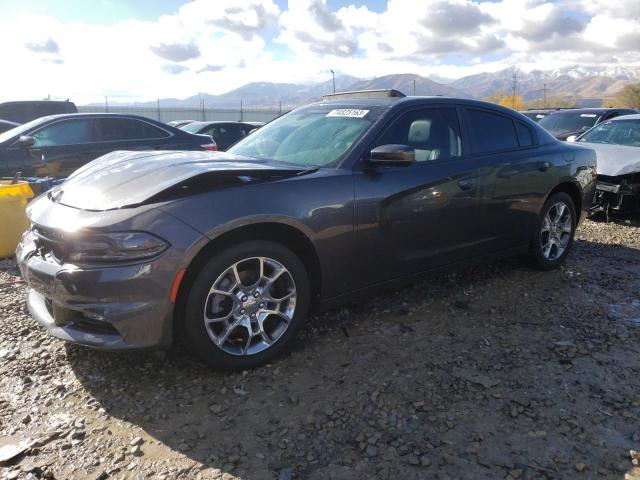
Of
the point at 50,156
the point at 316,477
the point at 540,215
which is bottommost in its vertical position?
the point at 316,477

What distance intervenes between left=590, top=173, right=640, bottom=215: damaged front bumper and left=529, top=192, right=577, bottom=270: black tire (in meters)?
2.20

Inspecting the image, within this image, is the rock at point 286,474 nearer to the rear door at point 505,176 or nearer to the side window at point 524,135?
the rear door at point 505,176

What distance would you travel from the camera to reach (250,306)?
2914 millimetres

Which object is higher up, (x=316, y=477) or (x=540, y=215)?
(x=540, y=215)

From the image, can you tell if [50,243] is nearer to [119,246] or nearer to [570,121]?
[119,246]

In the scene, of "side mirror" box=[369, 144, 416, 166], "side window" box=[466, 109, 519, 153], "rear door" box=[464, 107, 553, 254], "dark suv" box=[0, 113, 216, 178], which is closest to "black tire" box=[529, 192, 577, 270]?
"rear door" box=[464, 107, 553, 254]

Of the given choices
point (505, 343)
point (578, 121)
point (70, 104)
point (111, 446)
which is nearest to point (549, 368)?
point (505, 343)

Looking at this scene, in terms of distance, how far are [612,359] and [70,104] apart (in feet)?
40.5

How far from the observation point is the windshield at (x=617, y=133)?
7.71 m

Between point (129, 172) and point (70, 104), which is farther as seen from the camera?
point (70, 104)

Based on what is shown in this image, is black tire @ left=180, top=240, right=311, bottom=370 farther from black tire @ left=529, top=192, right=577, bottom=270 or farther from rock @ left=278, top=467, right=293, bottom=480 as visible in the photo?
black tire @ left=529, top=192, right=577, bottom=270

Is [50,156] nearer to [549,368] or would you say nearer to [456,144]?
[456,144]

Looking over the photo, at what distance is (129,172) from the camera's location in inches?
122

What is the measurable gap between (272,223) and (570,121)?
1089 centimetres
